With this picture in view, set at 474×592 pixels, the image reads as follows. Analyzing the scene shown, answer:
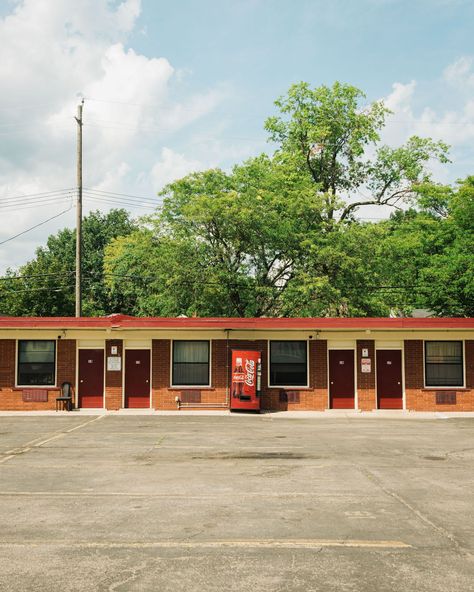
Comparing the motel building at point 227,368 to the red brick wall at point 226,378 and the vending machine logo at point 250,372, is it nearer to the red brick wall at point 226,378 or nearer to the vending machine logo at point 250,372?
the red brick wall at point 226,378

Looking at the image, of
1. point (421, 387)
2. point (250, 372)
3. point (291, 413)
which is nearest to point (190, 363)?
point (250, 372)

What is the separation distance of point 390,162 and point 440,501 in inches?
1596

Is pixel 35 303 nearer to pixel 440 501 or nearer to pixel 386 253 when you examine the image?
pixel 386 253

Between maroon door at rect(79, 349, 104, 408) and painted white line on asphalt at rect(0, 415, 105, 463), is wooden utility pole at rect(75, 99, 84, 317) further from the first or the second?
painted white line on asphalt at rect(0, 415, 105, 463)

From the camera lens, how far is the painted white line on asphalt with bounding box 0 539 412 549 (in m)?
8.03

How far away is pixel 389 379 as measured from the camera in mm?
26203

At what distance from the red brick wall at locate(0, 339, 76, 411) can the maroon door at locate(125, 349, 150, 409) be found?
2.24m

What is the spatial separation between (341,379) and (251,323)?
178 inches

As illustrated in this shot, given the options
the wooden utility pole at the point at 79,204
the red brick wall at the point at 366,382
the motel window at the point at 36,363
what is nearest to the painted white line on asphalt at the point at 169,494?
the red brick wall at the point at 366,382

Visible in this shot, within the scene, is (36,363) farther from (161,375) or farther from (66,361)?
(161,375)

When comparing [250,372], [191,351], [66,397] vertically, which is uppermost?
[191,351]

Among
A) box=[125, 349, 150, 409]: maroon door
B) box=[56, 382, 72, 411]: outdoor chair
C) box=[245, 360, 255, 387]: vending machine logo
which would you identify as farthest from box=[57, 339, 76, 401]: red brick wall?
box=[245, 360, 255, 387]: vending machine logo

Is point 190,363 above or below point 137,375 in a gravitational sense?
above

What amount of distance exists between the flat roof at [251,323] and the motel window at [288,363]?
112 centimetres
